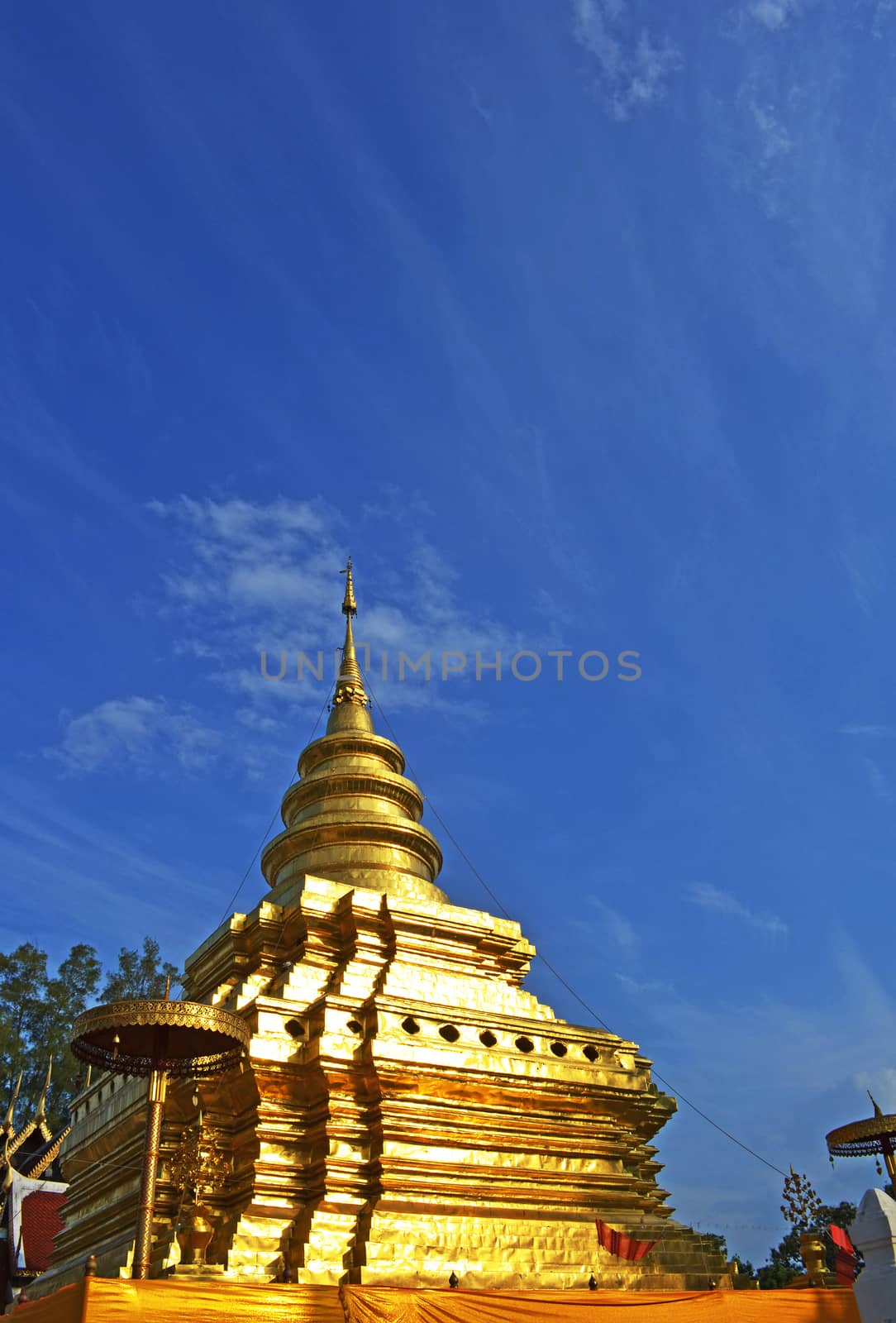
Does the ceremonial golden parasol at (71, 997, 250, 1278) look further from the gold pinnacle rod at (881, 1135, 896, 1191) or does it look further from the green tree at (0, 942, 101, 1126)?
the green tree at (0, 942, 101, 1126)

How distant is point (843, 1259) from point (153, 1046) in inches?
427

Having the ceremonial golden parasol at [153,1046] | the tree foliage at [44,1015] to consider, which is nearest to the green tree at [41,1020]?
the tree foliage at [44,1015]

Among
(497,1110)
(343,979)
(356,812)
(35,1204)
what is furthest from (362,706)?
(35,1204)

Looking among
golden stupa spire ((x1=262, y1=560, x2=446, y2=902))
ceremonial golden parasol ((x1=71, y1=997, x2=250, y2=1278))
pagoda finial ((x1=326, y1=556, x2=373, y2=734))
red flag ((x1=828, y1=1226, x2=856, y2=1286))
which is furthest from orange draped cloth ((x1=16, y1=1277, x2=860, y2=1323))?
pagoda finial ((x1=326, y1=556, x2=373, y2=734))

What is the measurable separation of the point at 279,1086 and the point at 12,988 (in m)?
32.2

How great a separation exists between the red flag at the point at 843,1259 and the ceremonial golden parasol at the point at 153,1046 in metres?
9.56

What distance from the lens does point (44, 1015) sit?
145 ft

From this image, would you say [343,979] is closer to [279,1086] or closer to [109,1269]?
[279,1086]

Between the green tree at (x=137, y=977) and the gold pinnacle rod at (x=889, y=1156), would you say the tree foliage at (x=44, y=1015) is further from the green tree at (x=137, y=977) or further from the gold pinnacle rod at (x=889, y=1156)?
the gold pinnacle rod at (x=889, y=1156)

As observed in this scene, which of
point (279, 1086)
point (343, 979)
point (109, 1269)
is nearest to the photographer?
point (109, 1269)

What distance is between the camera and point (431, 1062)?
56.5 feet

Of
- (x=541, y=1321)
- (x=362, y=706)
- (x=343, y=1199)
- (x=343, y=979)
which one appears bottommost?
(x=541, y=1321)

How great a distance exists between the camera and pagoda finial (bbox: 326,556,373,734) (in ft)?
92.9

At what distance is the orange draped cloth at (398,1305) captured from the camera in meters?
11.2
